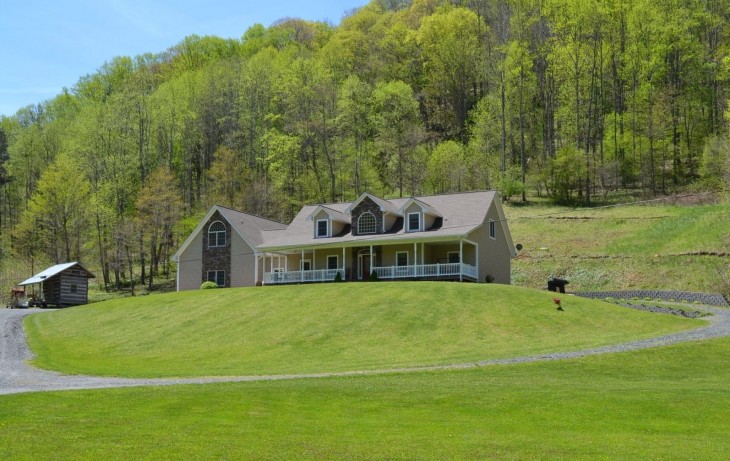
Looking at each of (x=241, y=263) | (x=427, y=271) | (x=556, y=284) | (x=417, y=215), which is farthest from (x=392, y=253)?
(x=241, y=263)

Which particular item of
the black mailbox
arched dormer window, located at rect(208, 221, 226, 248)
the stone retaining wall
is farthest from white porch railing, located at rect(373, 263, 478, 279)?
arched dormer window, located at rect(208, 221, 226, 248)

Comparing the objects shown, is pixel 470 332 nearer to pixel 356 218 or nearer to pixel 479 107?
pixel 356 218

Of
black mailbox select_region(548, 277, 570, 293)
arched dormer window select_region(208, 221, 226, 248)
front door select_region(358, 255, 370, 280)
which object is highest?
arched dormer window select_region(208, 221, 226, 248)

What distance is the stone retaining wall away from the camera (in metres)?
42.2

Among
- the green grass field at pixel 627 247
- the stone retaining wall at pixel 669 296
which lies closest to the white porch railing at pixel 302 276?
the green grass field at pixel 627 247

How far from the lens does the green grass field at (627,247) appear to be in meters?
49.6

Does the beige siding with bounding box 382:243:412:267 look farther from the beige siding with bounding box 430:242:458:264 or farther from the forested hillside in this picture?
the forested hillside

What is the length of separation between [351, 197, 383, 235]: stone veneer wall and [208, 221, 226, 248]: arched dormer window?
978 centimetres

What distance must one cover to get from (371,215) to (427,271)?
5.80 meters

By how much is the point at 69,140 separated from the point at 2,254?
1404cm

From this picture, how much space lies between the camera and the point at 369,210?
153 feet

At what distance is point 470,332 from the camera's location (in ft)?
99.1

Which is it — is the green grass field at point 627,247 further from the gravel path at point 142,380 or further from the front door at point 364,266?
the gravel path at point 142,380

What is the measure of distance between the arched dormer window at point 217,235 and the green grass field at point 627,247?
70.1 feet
